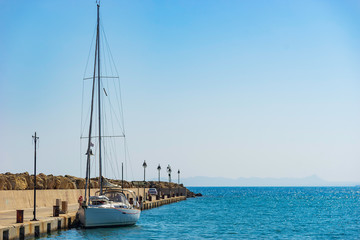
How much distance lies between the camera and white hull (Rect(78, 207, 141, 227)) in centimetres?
3612

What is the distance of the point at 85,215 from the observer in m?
36.0

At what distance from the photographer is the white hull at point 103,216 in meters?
36.1

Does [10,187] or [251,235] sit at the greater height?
[10,187]

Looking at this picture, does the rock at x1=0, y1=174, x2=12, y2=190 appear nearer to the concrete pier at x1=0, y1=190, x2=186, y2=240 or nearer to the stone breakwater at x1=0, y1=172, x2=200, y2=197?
the stone breakwater at x1=0, y1=172, x2=200, y2=197

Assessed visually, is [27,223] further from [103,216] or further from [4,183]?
[4,183]

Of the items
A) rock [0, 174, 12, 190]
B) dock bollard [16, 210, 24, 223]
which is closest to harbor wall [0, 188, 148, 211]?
rock [0, 174, 12, 190]

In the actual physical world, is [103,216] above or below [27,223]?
below

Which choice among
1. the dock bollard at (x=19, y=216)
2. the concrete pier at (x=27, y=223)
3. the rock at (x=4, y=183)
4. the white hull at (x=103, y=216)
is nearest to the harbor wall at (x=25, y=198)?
the concrete pier at (x=27, y=223)

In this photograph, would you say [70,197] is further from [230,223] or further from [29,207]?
[230,223]

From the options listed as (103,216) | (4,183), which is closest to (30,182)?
(4,183)

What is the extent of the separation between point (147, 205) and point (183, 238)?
113 ft

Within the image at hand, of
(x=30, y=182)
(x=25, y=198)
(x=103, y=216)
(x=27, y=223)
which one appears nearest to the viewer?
(x=27, y=223)

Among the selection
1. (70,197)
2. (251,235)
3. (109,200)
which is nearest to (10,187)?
(70,197)

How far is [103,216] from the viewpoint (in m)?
36.8
